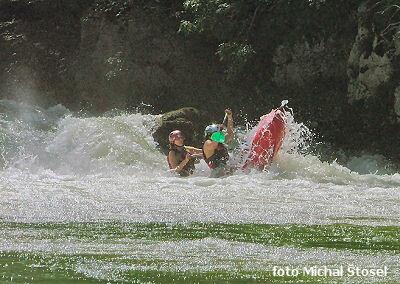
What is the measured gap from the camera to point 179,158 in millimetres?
11602

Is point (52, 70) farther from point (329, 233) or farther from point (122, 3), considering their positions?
point (329, 233)

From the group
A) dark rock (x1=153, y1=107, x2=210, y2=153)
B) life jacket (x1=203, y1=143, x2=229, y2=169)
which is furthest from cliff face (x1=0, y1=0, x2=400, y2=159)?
life jacket (x1=203, y1=143, x2=229, y2=169)

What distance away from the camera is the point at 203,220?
5.99 m

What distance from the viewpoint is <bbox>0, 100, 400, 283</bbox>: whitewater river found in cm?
400

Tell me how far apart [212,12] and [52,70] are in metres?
4.63

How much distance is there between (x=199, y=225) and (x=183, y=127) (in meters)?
7.96

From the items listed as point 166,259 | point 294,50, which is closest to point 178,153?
point 294,50

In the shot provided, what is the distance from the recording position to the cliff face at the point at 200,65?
14.5 metres

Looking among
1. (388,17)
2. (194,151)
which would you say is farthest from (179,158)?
(388,17)

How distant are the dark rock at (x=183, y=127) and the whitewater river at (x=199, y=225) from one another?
113cm

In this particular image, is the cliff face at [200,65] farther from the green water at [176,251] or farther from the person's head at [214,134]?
the green water at [176,251]

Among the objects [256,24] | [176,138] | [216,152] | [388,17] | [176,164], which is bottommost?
[176,164]

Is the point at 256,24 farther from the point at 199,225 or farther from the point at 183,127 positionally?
the point at 199,225

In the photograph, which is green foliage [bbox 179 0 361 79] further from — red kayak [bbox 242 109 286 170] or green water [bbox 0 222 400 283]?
green water [bbox 0 222 400 283]
